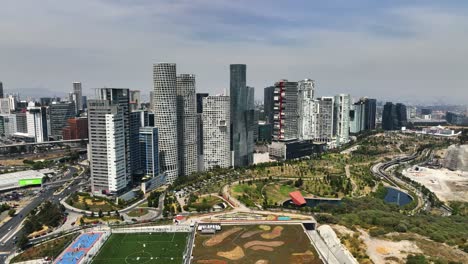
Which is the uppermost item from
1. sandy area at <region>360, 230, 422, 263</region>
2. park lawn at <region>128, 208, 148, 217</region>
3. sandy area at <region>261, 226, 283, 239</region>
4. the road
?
sandy area at <region>360, 230, 422, 263</region>

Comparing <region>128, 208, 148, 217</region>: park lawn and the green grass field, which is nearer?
the green grass field

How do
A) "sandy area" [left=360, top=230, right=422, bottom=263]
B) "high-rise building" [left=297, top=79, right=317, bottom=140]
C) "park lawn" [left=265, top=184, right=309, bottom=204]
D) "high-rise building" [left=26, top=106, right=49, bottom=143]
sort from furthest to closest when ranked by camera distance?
"high-rise building" [left=297, top=79, right=317, bottom=140] → "high-rise building" [left=26, top=106, right=49, bottom=143] → "park lawn" [left=265, top=184, right=309, bottom=204] → "sandy area" [left=360, top=230, right=422, bottom=263]

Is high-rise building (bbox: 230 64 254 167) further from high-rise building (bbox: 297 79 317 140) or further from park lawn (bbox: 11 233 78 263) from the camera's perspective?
park lawn (bbox: 11 233 78 263)

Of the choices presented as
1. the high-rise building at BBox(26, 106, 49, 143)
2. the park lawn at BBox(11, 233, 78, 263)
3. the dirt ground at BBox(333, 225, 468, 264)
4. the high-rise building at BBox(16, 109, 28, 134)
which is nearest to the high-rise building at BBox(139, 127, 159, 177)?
the park lawn at BBox(11, 233, 78, 263)

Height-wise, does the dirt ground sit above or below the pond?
above

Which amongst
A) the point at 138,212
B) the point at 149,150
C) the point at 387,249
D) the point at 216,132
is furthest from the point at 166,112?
the point at 387,249

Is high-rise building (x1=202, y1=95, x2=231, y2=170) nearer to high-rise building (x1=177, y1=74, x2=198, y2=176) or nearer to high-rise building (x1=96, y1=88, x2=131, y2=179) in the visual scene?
high-rise building (x1=177, y1=74, x2=198, y2=176)

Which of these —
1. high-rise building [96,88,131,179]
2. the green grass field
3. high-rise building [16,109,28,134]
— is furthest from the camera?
high-rise building [16,109,28,134]

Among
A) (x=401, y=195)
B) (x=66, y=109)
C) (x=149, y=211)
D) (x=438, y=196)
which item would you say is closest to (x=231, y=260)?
(x=149, y=211)
